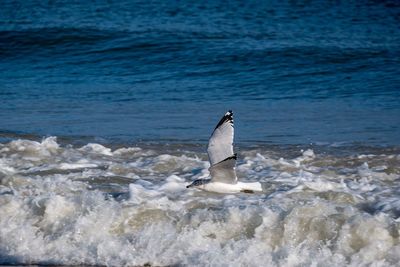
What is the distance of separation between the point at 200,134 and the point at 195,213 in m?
3.19

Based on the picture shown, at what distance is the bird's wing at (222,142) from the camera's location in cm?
765

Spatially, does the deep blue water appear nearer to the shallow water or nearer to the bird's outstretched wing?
the shallow water

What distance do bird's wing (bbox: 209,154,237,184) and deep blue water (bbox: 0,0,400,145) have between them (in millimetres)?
2070

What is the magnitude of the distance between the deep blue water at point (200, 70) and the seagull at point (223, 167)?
206 cm

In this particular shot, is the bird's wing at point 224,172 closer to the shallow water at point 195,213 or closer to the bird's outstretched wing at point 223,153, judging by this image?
the bird's outstretched wing at point 223,153

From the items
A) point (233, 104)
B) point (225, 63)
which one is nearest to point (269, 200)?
point (233, 104)

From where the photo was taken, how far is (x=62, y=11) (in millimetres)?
21391

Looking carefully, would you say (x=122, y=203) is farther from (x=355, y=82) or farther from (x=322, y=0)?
(x=322, y=0)

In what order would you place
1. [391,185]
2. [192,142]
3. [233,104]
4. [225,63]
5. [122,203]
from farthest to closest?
1. [225,63]
2. [233,104]
3. [192,142]
4. [391,185]
5. [122,203]

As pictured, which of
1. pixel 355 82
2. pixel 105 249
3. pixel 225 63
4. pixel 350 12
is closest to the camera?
pixel 105 249

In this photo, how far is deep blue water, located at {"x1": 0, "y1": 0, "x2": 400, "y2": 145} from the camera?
10695 millimetres

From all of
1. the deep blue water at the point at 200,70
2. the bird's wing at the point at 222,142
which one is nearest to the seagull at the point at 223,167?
the bird's wing at the point at 222,142

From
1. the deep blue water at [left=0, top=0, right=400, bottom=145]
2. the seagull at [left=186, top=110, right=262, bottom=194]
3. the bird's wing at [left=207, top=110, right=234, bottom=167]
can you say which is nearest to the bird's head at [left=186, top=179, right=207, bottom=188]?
the seagull at [left=186, top=110, right=262, bottom=194]

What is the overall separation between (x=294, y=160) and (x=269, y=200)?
1.41 metres
